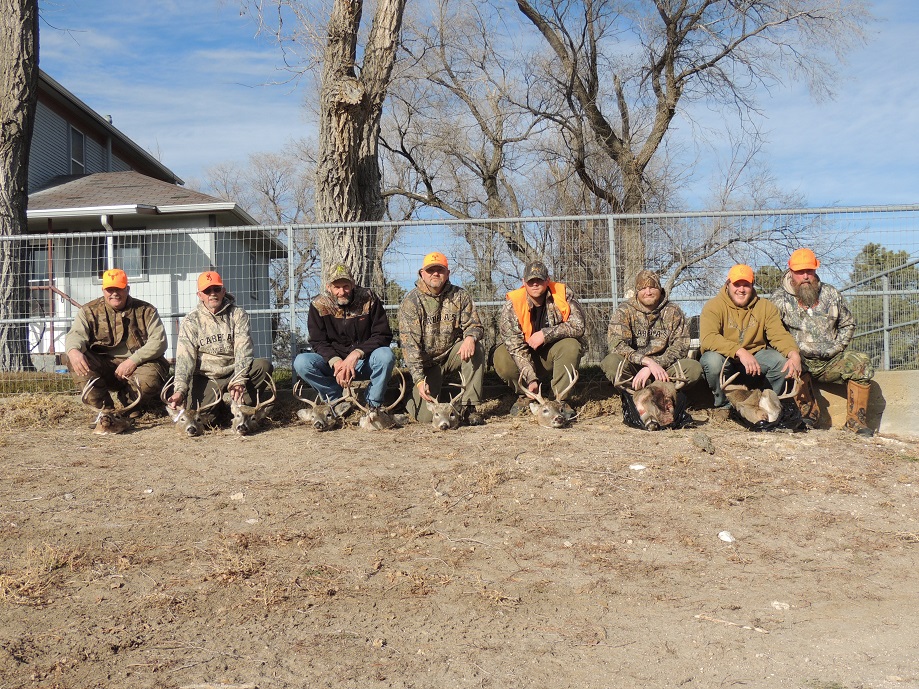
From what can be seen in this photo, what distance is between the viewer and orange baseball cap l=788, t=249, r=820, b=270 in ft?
29.6

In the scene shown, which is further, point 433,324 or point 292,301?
point 292,301

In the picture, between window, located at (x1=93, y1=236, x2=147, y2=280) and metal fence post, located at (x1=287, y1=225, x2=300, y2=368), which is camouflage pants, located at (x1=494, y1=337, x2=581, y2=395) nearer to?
metal fence post, located at (x1=287, y1=225, x2=300, y2=368)

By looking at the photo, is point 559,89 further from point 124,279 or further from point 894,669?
point 894,669

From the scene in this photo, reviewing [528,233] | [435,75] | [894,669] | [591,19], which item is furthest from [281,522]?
[435,75]

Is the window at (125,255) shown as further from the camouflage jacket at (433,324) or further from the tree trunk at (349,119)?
the camouflage jacket at (433,324)

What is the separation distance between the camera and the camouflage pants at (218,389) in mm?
8828

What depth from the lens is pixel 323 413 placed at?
28.5 feet

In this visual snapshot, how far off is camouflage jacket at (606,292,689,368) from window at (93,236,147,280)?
20.1ft

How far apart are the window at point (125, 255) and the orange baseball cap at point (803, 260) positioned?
25.7 feet

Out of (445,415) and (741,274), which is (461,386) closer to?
(445,415)

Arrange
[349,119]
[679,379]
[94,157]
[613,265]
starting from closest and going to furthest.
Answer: [679,379] < [613,265] < [349,119] < [94,157]

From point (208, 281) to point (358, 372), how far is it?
1821mm

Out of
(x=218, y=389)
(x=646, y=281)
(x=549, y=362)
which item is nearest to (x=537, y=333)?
(x=549, y=362)

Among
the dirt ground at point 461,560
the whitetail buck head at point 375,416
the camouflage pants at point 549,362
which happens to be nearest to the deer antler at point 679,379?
the dirt ground at point 461,560
